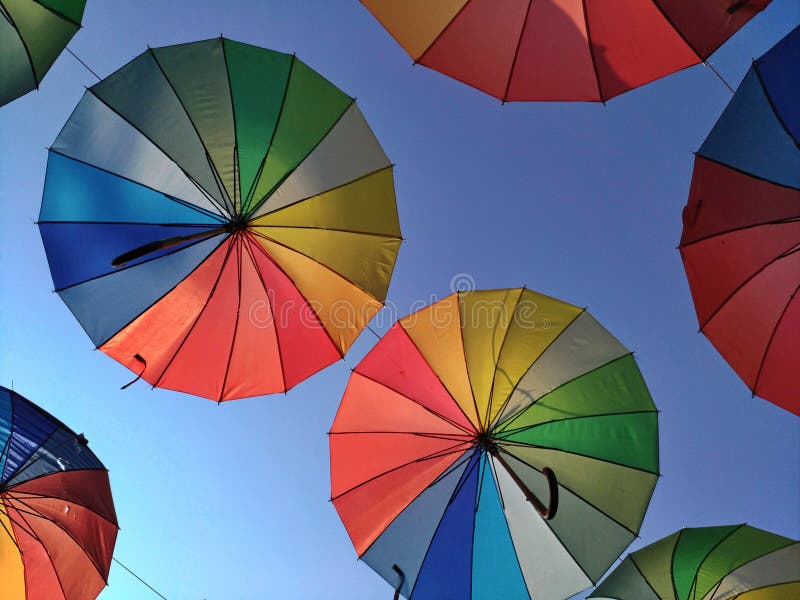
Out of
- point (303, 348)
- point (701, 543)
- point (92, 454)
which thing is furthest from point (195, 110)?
point (701, 543)

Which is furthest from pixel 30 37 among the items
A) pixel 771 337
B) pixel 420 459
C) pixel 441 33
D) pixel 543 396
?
pixel 771 337

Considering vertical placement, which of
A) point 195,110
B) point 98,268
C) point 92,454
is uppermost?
point 195,110

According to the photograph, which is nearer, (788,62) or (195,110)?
(788,62)

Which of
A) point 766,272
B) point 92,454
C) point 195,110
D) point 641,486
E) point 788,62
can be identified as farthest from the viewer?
point 92,454

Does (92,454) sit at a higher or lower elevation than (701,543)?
lower

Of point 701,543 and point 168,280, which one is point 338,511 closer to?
point 168,280

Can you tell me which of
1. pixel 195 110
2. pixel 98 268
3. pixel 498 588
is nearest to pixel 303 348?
pixel 98 268

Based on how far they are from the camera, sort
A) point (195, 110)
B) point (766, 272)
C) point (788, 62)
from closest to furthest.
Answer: point (788, 62) → point (766, 272) → point (195, 110)

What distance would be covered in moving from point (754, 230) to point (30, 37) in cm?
620

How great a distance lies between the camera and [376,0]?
4930 millimetres

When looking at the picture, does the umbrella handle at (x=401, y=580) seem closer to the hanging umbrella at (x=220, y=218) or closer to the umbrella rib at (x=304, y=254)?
the hanging umbrella at (x=220, y=218)

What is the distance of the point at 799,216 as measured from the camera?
15.0 feet

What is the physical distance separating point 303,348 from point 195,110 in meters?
2.42

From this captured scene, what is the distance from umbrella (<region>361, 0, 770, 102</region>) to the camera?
4.86 m
